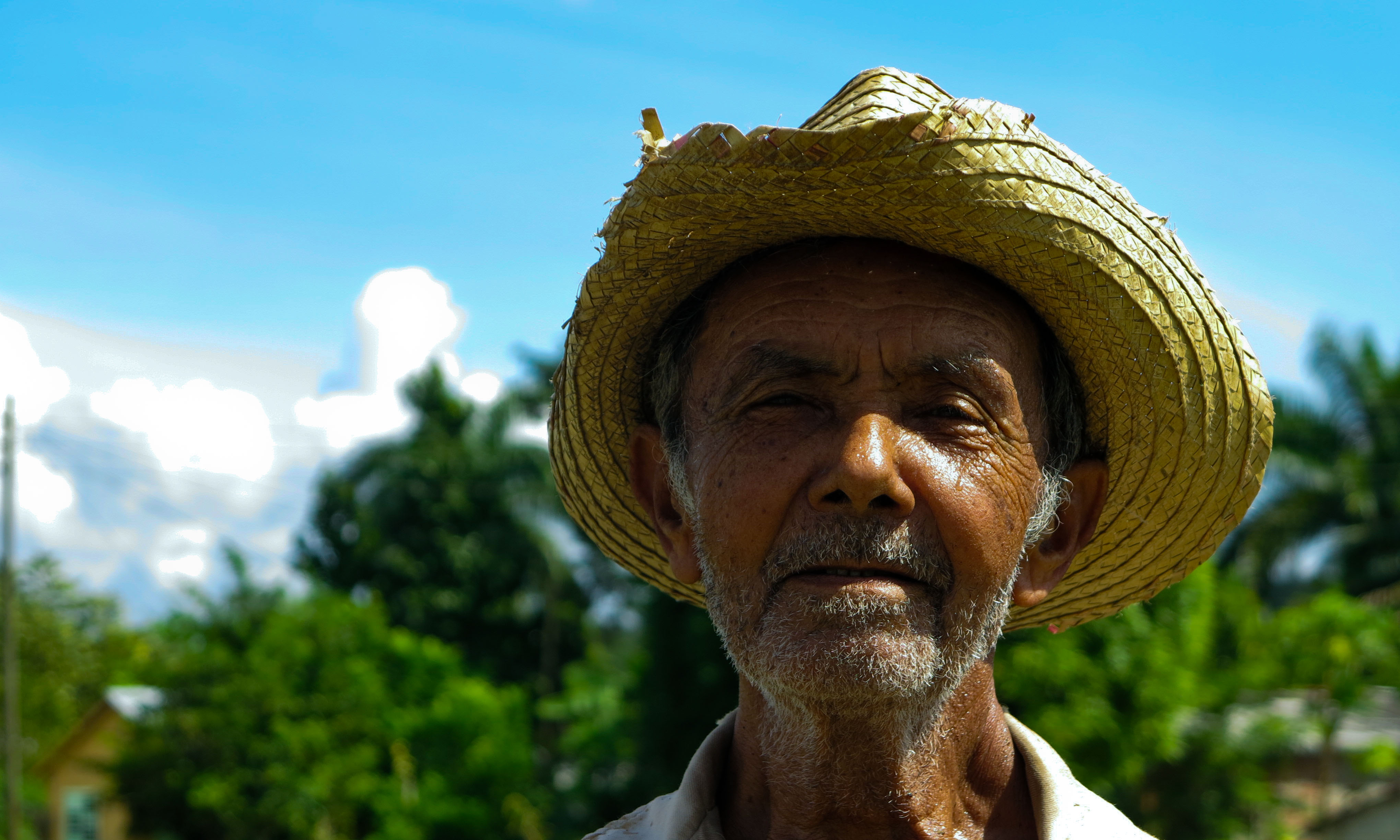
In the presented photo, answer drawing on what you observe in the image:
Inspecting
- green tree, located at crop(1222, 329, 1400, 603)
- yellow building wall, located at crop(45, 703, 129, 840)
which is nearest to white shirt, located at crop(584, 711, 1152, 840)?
green tree, located at crop(1222, 329, 1400, 603)

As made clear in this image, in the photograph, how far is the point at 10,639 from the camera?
20234 mm

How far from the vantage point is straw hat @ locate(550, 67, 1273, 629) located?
186 cm

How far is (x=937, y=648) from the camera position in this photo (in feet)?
6.26

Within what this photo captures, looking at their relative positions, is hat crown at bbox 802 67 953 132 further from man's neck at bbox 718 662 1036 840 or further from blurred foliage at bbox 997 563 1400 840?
blurred foliage at bbox 997 563 1400 840

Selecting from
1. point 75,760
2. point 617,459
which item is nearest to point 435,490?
point 75,760

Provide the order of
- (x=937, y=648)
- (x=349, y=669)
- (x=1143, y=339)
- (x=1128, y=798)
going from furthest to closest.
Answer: (x=349, y=669), (x=1128, y=798), (x=1143, y=339), (x=937, y=648)

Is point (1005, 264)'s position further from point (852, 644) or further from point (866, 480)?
point (852, 644)

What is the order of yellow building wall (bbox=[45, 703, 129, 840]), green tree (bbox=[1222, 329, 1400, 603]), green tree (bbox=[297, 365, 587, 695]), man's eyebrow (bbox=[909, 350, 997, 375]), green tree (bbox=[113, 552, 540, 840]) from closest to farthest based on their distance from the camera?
man's eyebrow (bbox=[909, 350, 997, 375]) < green tree (bbox=[113, 552, 540, 840]) < green tree (bbox=[1222, 329, 1400, 603]) < yellow building wall (bbox=[45, 703, 129, 840]) < green tree (bbox=[297, 365, 587, 695])

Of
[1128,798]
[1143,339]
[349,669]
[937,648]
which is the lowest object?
[937,648]

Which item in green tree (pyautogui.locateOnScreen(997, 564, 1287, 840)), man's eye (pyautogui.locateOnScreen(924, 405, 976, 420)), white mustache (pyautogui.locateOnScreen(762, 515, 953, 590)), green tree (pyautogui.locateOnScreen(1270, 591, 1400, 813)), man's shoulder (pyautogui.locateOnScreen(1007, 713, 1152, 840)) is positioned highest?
green tree (pyautogui.locateOnScreen(1270, 591, 1400, 813))

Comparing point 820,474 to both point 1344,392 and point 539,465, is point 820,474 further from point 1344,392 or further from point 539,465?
point 539,465

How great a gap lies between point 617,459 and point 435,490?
29.7m

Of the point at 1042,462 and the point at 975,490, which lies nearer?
the point at 975,490

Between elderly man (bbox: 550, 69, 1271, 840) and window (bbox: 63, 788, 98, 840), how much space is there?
31.1 metres
